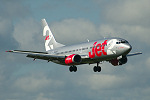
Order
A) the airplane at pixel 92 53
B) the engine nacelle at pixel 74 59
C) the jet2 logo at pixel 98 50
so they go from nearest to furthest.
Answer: the airplane at pixel 92 53 → the jet2 logo at pixel 98 50 → the engine nacelle at pixel 74 59

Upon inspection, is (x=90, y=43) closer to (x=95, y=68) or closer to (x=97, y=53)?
(x=97, y=53)

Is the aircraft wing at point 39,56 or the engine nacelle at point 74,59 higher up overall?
the aircraft wing at point 39,56

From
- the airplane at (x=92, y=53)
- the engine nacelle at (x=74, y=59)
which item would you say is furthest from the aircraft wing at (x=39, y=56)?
the engine nacelle at (x=74, y=59)

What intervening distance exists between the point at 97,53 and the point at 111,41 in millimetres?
3154

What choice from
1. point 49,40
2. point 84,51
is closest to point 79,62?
point 84,51

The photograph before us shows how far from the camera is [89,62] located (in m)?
69.2

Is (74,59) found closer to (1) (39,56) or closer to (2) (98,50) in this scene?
(2) (98,50)

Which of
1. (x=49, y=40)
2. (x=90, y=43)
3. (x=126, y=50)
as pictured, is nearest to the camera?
(x=126, y=50)

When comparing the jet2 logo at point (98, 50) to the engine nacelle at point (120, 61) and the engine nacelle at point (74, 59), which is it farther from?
the engine nacelle at point (120, 61)

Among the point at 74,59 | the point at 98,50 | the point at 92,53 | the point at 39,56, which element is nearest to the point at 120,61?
the point at 98,50

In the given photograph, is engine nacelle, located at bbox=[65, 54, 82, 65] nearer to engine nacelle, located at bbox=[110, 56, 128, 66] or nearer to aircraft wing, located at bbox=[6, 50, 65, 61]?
aircraft wing, located at bbox=[6, 50, 65, 61]

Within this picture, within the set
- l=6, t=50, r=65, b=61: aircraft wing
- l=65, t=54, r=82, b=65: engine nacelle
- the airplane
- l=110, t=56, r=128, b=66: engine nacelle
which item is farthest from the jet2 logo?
l=6, t=50, r=65, b=61: aircraft wing

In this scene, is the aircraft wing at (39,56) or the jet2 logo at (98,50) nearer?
the jet2 logo at (98,50)

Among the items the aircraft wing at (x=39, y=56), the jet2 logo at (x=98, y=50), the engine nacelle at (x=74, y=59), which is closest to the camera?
the jet2 logo at (x=98, y=50)
